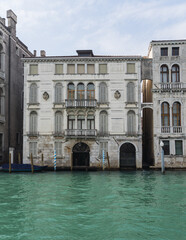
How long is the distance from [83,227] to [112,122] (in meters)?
17.6

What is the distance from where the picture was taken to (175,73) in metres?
26.3

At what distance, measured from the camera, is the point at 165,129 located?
2591cm

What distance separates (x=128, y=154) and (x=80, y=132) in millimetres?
4728

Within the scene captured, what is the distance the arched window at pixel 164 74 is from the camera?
26.4m

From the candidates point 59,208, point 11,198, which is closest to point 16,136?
point 11,198

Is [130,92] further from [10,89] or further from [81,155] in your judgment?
[10,89]

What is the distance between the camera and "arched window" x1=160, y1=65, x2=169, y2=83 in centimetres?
2644

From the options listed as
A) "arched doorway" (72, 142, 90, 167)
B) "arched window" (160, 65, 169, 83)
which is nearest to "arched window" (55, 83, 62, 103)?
"arched doorway" (72, 142, 90, 167)

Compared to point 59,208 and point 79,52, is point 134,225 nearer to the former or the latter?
point 59,208

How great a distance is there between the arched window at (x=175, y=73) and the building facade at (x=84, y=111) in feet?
9.72

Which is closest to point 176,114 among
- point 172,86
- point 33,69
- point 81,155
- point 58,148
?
point 172,86

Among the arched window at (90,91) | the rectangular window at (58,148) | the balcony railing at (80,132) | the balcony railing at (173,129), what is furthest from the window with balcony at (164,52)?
the rectangular window at (58,148)

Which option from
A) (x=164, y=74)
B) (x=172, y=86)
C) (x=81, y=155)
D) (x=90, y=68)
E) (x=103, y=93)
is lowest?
(x=81, y=155)

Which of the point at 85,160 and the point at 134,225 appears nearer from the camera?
the point at 134,225
